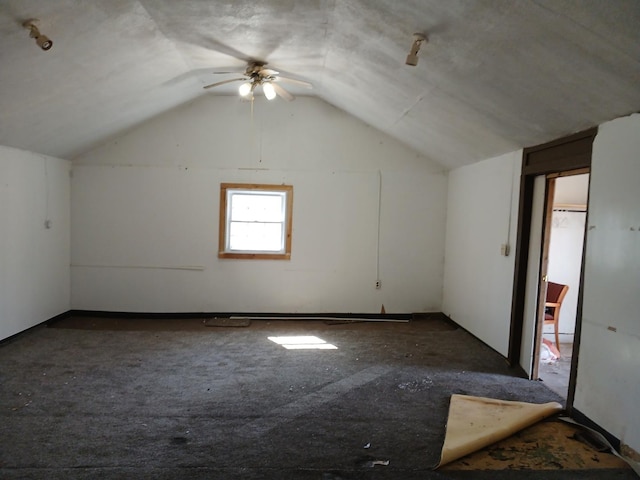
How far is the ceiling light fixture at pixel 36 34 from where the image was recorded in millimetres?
2701

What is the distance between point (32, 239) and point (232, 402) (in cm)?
322

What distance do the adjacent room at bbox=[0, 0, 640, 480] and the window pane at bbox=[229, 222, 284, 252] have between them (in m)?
0.03

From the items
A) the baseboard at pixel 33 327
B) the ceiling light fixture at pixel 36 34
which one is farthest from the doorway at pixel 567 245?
the baseboard at pixel 33 327

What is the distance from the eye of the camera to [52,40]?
299 centimetres

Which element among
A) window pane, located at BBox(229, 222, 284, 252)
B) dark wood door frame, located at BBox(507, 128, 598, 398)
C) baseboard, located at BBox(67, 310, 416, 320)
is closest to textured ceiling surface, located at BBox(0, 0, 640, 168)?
dark wood door frame, located at BBox(507, 128, 598, 398)

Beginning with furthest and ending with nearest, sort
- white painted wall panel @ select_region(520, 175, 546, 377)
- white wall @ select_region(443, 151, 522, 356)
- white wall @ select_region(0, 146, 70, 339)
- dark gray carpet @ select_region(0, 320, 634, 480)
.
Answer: white wall @ select_region(0, 146, 70, 339) → white wall @ select_region(443, 151, 522, 356) → white painted wall panel @ select_region(520, 175, 546, 377) → dark gray carpet @ select_region(0, 320, 634, 480)

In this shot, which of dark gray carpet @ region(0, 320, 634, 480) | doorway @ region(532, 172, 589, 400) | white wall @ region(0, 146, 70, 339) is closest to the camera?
dark gray carpet @ region(0, 320, 634, 480)

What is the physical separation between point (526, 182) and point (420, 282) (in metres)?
2.40

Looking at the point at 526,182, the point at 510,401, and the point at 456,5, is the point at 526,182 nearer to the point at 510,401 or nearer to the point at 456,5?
the point at 510,401

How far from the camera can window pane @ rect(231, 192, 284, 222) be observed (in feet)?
19.9

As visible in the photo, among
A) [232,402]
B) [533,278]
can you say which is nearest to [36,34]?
[232,402]

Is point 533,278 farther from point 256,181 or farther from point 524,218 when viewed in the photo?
point 256,181

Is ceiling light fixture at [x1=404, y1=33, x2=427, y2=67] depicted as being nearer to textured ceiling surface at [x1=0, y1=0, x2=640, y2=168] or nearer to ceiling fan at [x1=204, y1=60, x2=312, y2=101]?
textured ceiling surface at [x1=0, y1=0, x2=640, y2=168]

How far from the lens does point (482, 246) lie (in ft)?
16.3
